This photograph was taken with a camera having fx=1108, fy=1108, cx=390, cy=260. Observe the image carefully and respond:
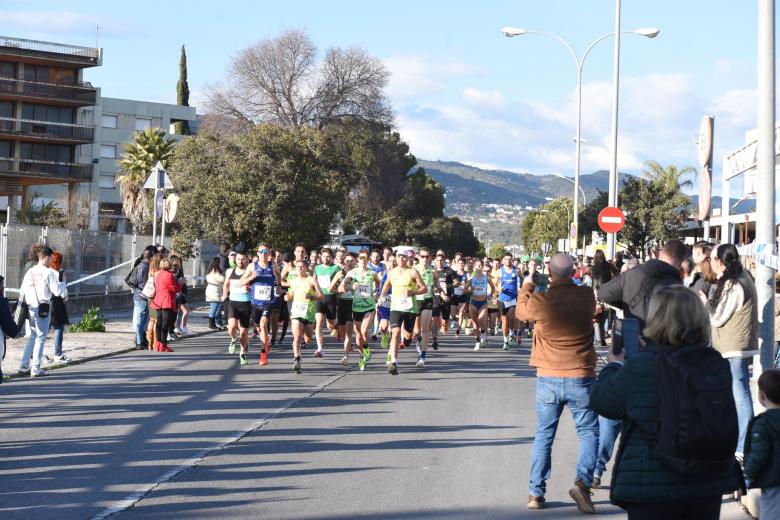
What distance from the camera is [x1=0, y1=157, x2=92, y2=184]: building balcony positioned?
211 ft

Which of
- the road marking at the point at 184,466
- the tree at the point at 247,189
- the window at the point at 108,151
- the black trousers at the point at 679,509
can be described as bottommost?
the road marking at the point at 184,466

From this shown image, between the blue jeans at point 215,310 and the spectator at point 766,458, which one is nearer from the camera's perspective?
the spectator at point 766,458

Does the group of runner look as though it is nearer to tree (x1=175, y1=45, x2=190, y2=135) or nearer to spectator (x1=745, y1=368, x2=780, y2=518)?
spectator (x1=745, y1=368, x2=780, y2=518)

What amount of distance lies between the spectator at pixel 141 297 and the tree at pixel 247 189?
17.6 m

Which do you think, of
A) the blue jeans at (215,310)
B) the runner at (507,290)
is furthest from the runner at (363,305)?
the blue jeans at (215,310)

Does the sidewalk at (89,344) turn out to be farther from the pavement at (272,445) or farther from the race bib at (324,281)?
the race bib at (324,281)

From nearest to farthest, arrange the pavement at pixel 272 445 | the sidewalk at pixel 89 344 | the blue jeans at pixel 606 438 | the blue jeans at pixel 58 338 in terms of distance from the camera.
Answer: the pavement at pixel 272 445, the blue jeans at pixel 606 438, the blue jeans at pixel 58 338, the sidewalk at pixel 89 344

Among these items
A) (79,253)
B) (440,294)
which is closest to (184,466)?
(440,294)

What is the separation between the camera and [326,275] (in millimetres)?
18547

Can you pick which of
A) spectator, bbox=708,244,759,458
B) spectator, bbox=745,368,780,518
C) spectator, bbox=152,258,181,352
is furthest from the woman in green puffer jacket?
spectator, bbox=152,258,181,352

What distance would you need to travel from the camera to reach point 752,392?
378 inches

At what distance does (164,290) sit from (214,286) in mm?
4146

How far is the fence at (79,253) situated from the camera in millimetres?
23219

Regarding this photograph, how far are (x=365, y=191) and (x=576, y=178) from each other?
76.3 ft
